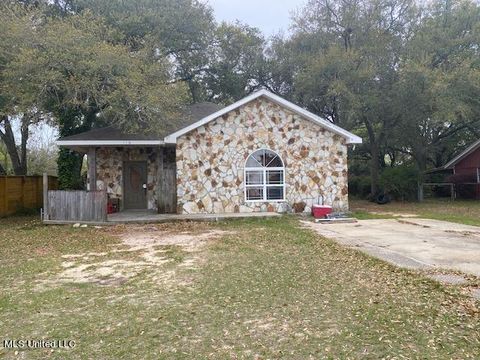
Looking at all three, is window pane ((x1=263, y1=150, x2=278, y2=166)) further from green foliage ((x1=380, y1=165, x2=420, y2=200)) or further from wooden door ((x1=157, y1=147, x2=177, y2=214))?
green foliage ((x1=380, y1=165, x2=420, y2=200))

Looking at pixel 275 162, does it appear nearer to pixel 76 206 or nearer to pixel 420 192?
pixel 76 206

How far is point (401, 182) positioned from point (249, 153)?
37.2ft

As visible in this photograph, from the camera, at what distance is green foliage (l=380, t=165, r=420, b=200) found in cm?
2323

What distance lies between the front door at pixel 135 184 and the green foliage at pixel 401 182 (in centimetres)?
1348

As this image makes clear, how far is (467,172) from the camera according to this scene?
2506cm

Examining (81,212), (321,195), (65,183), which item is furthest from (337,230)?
(65,183)

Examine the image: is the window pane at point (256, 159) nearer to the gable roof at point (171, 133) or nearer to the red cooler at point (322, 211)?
the gable roof at point (171, 133)

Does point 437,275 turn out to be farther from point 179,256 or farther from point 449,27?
point 449,27

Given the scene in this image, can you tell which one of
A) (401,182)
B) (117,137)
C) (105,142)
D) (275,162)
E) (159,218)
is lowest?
(159,218)

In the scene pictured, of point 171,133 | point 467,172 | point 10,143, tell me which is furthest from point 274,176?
point 10,143

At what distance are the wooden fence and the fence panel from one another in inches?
171

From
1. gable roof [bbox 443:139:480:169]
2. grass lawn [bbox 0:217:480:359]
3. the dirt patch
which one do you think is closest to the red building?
gable roof [bbox 443:139:480:169]

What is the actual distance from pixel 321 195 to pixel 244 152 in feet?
11.0

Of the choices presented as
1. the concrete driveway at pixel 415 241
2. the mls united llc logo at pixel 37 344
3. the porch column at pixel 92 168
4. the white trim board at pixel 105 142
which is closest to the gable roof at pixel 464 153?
the concrete driveway at pixel 415 241
